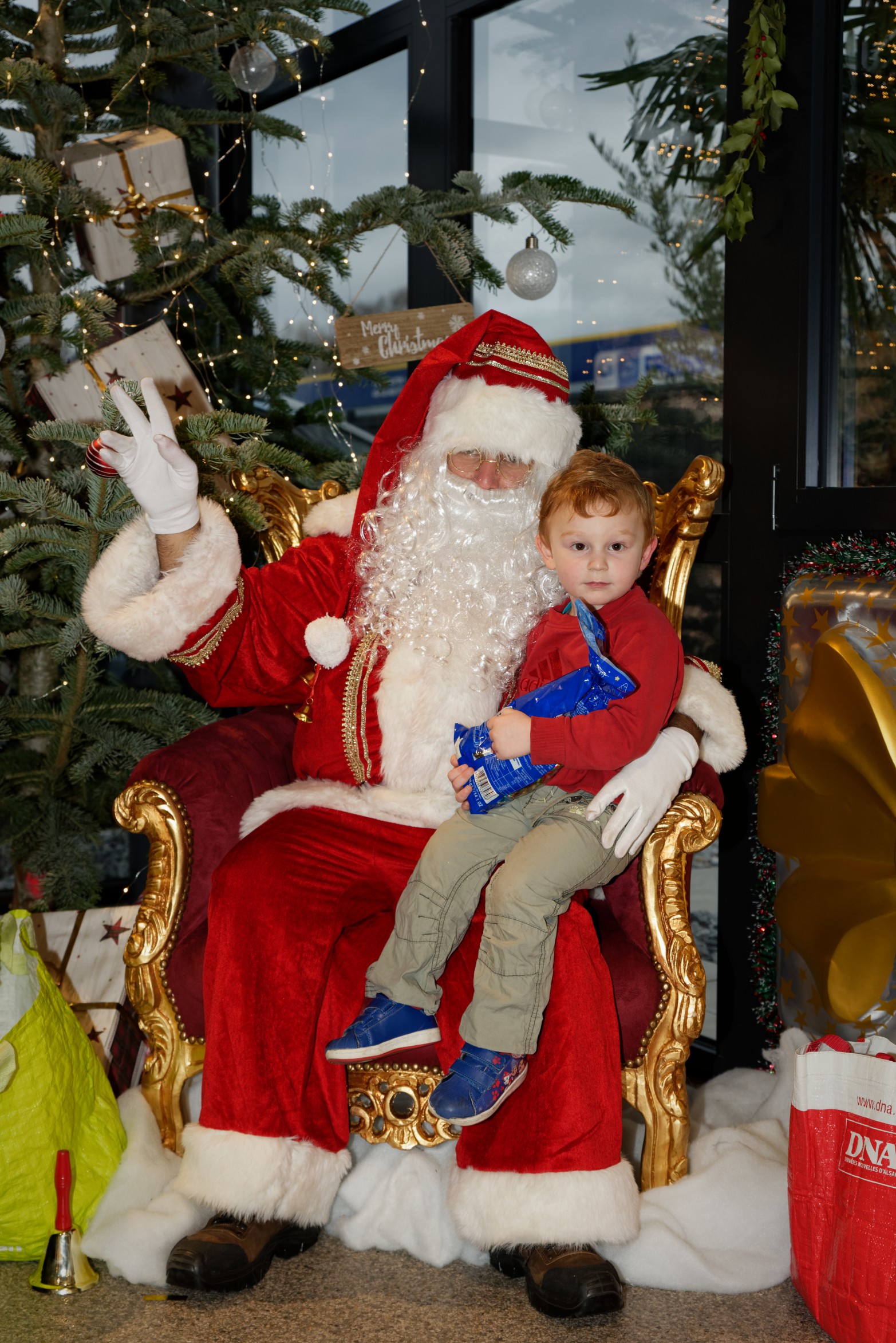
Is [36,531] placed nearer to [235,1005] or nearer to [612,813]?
[235,1005]

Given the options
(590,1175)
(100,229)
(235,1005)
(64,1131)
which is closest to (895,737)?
(590,1175)

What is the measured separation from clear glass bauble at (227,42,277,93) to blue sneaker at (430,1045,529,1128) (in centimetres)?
267

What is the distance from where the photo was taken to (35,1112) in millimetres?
2043

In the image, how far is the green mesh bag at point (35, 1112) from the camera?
203cm

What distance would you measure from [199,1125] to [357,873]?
55 centimetres

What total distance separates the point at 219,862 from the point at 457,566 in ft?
2.72

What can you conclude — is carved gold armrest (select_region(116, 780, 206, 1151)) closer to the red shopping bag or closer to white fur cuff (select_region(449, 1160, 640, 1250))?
white fur cuff (select_region(449, 1160, 640, 1250))

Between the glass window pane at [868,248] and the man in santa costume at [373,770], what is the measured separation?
2.47 feet

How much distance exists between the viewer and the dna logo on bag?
1735 millimetres

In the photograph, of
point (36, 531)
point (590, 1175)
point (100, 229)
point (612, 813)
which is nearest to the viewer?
point (590, 1175)

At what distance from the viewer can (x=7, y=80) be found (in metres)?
2.75

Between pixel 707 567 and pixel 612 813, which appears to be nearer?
pixel 612 813

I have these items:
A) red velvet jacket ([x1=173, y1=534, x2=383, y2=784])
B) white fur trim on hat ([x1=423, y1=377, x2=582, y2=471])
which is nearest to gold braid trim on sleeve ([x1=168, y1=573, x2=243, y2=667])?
red velvet jacket ([x1=173, y1=534, x2=383, y2=784])

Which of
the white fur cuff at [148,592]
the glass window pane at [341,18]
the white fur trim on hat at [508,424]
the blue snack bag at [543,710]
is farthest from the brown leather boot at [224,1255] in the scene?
the glass window pane at [341,18]
